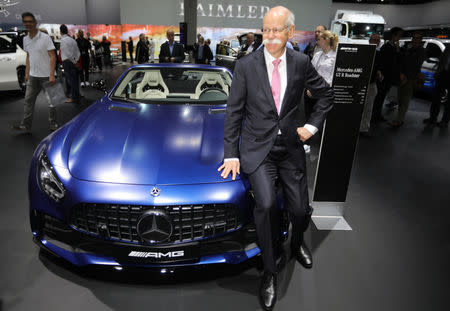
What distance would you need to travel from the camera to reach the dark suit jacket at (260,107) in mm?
1694

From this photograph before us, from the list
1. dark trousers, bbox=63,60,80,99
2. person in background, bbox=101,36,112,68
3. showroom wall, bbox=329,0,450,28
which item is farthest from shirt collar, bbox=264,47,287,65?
showroom wall, bbox=329,0,450,28

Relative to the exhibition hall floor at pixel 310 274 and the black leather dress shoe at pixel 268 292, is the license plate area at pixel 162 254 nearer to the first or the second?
the exhibition hall floor at pixel 310 274

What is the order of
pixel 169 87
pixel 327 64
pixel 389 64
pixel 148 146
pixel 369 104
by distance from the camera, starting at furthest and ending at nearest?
pixel 389 64, pixel 369 104, pixel 327 64, pixel 169 87, pixel 148 146

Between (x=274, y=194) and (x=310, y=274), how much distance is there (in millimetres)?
774

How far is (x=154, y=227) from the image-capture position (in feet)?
5.48

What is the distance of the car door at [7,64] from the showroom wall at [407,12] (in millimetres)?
18175

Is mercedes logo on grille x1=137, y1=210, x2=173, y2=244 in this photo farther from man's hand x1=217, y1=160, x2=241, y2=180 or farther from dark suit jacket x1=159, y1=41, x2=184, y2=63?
dark suit jacket x1=159, y1=41, x2=184, y2=63

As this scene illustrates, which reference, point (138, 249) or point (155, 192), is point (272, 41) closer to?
point (155, 192)

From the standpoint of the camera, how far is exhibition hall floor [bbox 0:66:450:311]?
73.3 inches

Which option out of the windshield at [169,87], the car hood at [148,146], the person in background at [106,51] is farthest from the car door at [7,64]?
the person in background at [106,51]

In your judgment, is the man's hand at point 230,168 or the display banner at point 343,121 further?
the display banner at point 343,121

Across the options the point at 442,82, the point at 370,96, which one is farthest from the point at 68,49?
the point at 442,82

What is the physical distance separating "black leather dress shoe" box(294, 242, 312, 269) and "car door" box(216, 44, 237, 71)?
9.92 metres

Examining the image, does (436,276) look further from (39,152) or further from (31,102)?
(31,102)
